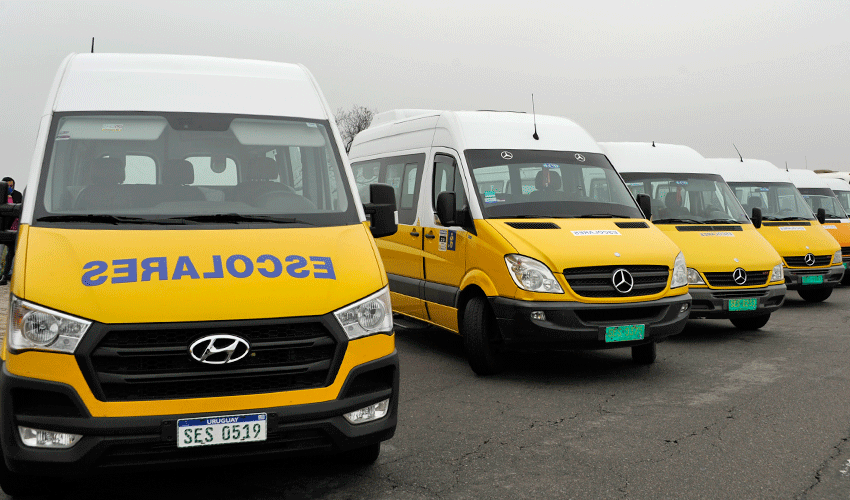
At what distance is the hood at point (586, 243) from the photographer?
701cm

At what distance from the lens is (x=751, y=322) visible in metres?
10.5

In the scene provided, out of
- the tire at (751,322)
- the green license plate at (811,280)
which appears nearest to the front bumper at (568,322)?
the tire at (751,322)

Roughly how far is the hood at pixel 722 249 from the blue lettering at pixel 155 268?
22.9 ft

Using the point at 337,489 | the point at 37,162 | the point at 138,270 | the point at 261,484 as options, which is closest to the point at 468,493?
the point at 337,489

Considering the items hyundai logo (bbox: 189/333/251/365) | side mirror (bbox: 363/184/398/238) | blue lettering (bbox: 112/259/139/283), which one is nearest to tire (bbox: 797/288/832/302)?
side mirror (bbox: 363/184/398/238)

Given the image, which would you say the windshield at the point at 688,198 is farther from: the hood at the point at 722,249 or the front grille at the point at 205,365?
the front grille at the point at 205,365

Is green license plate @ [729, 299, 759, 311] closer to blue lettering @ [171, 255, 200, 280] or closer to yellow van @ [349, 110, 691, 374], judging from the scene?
yellow van @ [349, 110, 691, 374]

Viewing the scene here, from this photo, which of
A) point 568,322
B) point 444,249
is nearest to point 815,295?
point 444,249

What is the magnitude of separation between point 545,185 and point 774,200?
7.40 m

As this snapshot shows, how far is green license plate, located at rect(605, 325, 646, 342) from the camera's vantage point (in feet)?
22.9

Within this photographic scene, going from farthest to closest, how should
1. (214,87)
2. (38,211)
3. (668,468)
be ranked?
(214,87) < (668,468) < (38,211)

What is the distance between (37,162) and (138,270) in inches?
47.7

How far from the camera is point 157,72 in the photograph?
534 cm

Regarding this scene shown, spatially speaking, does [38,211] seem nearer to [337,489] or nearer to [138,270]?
[138,270]
